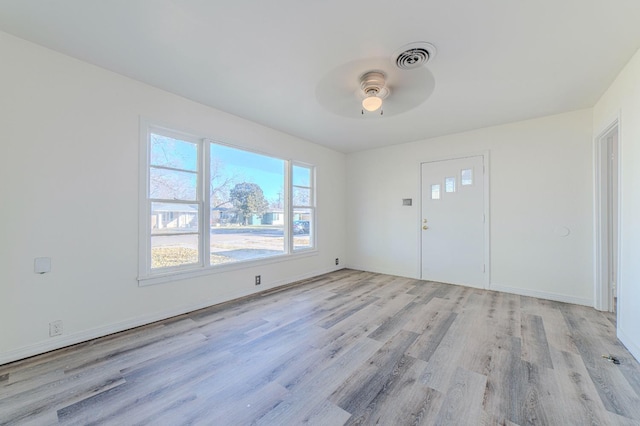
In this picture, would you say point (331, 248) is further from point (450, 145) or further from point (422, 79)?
point (422, 79)

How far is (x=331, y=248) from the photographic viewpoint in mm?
5297

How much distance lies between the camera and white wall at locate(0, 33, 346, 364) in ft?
6.70

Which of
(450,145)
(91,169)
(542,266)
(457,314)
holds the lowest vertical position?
(457,314)

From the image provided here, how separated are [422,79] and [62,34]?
3061 mm

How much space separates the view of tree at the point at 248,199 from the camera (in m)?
3.65

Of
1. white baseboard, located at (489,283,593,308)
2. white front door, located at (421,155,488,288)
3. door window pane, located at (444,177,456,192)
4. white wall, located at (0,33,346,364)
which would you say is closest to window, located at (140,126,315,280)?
white wall, located at (0,33,346,364)

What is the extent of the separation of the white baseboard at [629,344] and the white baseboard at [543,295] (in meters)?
1.07

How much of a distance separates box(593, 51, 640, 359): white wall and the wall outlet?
4792mm

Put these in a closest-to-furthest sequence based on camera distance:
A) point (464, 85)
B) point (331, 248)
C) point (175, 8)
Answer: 1. point (175, 8)
2. point (464, 85)
3. point (331, 248)

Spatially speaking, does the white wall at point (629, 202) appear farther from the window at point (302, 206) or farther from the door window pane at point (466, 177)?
the window at point (302, 206)

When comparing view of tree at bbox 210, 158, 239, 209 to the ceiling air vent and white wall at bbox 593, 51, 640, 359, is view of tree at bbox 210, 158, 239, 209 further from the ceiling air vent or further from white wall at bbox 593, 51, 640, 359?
white wall at bbox 593, 51, 640, 359

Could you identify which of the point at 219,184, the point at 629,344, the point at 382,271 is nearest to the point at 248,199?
the point at 219,184

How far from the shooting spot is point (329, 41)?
202 centimetres

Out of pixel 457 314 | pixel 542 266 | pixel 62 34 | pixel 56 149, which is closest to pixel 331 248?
pixel 457 314
